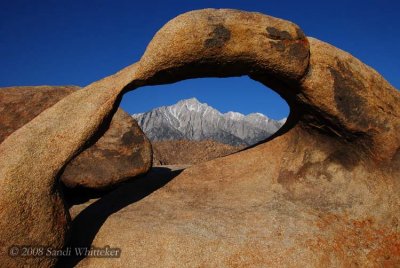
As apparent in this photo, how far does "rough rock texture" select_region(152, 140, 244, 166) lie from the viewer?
83.7ft

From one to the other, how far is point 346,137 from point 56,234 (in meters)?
4.16

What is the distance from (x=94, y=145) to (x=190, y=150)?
2111 cm

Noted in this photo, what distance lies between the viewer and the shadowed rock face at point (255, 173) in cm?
459

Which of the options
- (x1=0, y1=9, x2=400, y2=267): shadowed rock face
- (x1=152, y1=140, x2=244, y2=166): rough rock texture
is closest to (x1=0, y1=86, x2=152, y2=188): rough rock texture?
(x1=0, y1=9, x2=400, y2=267): shadowed rock face

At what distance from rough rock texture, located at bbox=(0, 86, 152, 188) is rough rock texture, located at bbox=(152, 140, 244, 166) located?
57.0 feet

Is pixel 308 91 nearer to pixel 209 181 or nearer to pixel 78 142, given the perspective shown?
pixel 209 181

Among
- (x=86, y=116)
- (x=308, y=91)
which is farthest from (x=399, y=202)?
(x=86, y=116)

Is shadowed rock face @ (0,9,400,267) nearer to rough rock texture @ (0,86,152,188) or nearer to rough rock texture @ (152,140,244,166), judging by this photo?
rough rock texture @ (0,86,152,188)

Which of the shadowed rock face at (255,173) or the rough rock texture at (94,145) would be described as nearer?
the shadowed rock face at (255,173)

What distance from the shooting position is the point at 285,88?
609 centimetres

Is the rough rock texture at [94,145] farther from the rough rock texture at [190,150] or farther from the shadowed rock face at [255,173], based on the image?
the rough rock texture at [190,150]

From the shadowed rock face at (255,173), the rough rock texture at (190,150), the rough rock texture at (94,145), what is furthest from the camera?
the rough rock texture at (190,150)

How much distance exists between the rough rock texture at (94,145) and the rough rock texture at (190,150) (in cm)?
1738

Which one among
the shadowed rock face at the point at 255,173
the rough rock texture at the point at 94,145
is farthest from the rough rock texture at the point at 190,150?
the shadowed rock face at the point at 255,173
